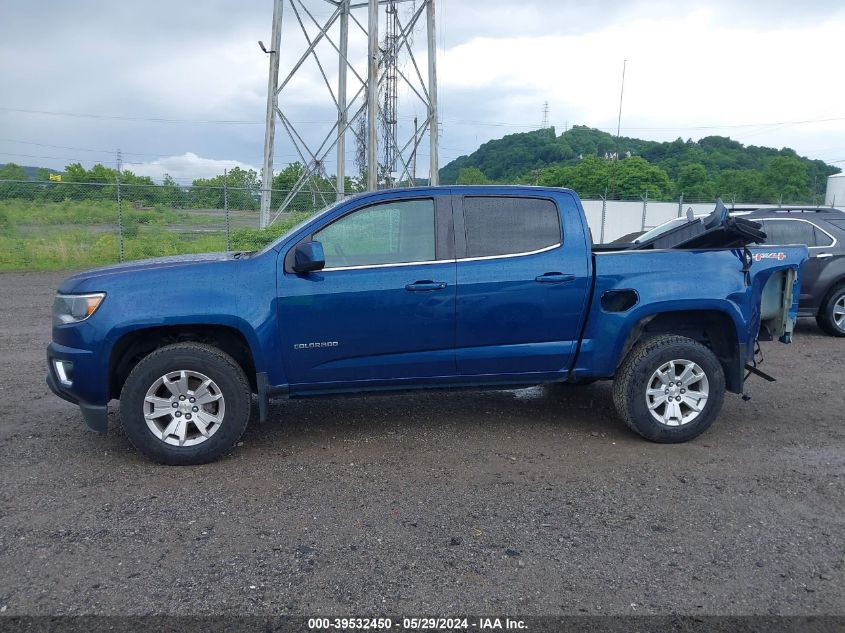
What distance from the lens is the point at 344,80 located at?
22094 mm

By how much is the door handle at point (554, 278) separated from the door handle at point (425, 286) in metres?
0.69

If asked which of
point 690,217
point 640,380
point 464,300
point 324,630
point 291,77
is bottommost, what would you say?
point 324,630

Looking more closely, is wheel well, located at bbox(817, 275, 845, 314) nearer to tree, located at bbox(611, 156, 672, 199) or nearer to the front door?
the front door

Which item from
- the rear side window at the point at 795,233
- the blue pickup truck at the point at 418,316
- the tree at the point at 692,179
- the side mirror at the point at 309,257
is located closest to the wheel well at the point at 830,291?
the rear side window at the point at 795,233

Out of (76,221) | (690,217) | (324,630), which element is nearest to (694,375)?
(690,217)

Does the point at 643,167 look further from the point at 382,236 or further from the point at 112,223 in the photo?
the point at 382,236

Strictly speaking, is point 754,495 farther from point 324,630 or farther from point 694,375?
point 324,630

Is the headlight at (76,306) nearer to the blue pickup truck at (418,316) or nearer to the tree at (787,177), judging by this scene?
the blue pickup truck at (418,316)

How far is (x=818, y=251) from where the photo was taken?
9.38 m

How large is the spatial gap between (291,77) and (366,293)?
16.8 meters

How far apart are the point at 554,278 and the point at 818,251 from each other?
247 inches

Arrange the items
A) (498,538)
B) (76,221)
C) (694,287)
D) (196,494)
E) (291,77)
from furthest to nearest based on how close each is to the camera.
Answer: (291,77) → (76,221) → (694,287) → (196,494) → (498,538)

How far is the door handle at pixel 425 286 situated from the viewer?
15.8 feet

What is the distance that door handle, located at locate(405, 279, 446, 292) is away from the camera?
4.80 metres
